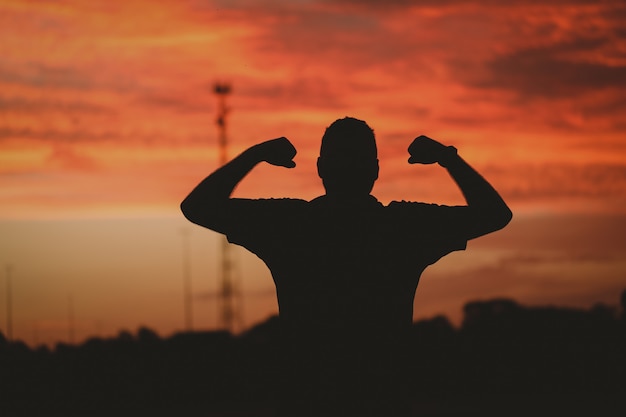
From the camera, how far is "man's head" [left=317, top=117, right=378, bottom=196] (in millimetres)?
5250

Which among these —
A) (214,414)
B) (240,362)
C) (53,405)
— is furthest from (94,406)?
(240,362)

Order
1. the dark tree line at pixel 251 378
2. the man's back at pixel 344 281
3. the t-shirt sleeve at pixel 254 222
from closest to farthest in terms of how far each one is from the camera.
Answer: the man's back at pixel 344 281 → the t-shirt sleeve at pixel 254 222 → the dark tree line at pixel 251 378

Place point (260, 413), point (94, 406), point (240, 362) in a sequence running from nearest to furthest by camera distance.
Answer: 1. point (260, 413)
2. point (94, 406)
3. point (240, 362)

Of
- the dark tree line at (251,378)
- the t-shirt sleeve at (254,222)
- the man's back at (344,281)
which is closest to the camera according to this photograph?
the man's back at (344,281)

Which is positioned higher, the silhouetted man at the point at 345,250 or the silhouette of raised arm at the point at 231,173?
the silhouette of raised arm at the point at 231,173

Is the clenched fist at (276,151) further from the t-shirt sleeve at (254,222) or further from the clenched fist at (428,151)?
the clenched fist at (428,151)

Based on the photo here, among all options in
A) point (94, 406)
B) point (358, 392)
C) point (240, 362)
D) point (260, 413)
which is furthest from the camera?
point (240, 362)

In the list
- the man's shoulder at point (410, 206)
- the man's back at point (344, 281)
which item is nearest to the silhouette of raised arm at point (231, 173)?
the man's back at point (344, 281)

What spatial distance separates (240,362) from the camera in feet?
235

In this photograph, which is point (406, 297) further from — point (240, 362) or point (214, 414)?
point (240, 362)

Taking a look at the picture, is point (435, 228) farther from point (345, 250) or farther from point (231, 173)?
point (231, 173)

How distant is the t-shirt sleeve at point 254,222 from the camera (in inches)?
208

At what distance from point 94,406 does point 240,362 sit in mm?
26671

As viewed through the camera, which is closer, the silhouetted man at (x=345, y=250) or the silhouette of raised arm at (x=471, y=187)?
the silhouetted man at (x=345, y=250)
